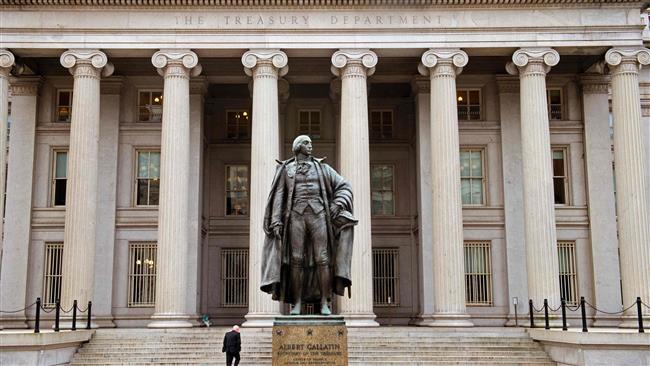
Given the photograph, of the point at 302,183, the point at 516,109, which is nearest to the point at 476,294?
the point at 516,109

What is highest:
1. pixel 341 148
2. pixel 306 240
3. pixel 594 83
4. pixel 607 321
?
pixel 594 83

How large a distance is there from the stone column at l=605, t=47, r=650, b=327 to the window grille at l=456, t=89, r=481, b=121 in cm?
616

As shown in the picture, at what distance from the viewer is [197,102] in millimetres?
32469

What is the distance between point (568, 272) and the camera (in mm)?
31891

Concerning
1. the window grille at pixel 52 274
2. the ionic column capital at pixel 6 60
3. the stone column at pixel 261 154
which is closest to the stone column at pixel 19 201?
the window grille at pixel 52 274

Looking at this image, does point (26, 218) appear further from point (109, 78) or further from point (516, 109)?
point (516, 109)

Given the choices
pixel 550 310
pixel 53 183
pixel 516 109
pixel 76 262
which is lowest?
pixel 550 310

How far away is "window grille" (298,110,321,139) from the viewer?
36062 millimetres

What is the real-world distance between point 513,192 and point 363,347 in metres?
11.4

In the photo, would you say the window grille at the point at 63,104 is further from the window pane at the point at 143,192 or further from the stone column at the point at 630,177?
the stone column at the point at 630,177

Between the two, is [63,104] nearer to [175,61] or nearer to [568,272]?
[175,61]

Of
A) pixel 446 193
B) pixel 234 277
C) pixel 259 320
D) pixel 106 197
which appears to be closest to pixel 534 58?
pixel 446 193

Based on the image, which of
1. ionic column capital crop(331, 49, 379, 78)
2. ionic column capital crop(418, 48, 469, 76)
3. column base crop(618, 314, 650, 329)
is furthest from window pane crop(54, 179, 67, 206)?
column base crop(618, 314, 650, 329)

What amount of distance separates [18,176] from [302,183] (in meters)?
23.2
